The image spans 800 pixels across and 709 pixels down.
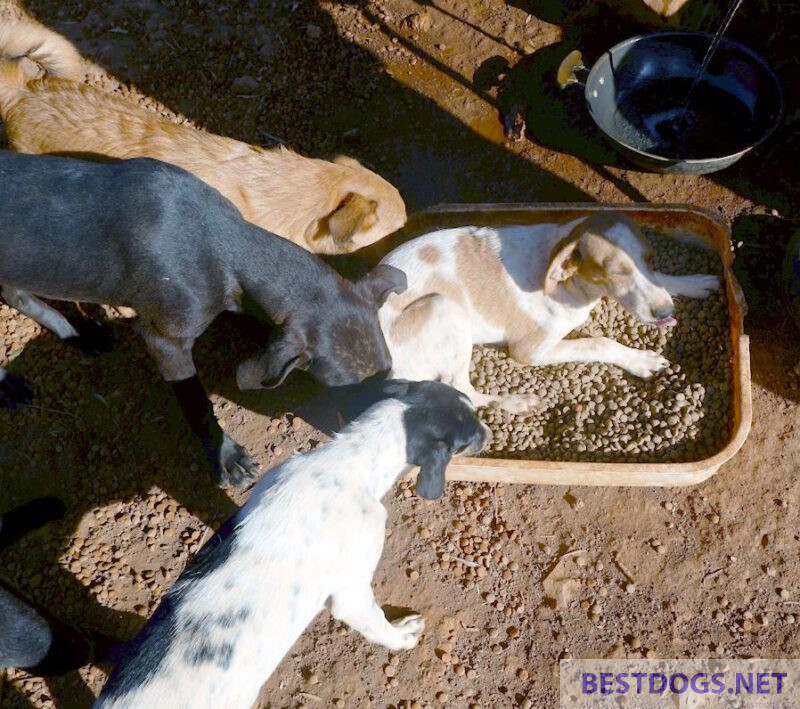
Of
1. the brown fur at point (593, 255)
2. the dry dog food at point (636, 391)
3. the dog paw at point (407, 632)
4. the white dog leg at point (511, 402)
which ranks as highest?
the brown fur at point (593, 255)

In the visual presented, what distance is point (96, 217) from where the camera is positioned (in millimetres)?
4207

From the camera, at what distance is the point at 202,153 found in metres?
4.99

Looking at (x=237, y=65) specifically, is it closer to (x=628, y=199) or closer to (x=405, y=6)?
(x=405, y=6)

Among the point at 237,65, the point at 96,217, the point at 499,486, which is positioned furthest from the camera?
the point at 237,65

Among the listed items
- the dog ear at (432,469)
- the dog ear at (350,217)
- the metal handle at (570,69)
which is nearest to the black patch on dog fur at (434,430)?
the dog ear at (432,469)

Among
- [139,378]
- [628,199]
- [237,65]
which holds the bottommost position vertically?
[139,378]

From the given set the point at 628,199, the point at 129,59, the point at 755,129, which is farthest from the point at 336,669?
the point at 129,59

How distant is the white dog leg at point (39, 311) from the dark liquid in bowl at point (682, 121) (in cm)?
465

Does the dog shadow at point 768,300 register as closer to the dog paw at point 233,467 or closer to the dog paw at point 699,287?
the dog paw at point 699,287

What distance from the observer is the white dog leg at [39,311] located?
17.1 feet

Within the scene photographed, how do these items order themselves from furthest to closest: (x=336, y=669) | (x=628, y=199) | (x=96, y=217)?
(x=628, y=199)
(x=336, y=669)
(x=96, y=217)

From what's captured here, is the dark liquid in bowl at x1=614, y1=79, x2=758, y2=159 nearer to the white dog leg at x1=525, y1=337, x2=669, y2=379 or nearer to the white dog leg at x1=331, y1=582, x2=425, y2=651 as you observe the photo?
the white dog leg at x1=525, y1=337, x2=669, y2=379

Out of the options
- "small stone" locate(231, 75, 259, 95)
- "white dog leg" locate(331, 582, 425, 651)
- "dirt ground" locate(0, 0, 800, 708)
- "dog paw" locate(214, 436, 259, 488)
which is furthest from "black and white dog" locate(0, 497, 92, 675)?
"small stone" locate(231, 75, 259, 95)

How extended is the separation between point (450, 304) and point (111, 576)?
2935mm
